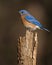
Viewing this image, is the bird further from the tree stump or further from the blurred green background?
the blurred green background

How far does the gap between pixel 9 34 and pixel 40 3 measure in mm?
697

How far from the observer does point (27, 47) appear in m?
4.88

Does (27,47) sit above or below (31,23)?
below

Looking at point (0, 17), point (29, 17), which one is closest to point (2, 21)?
point (0, 17)

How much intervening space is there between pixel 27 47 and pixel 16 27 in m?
2.20

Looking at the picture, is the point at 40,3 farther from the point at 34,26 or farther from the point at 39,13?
the point at 34,26

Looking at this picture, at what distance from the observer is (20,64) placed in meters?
4.91

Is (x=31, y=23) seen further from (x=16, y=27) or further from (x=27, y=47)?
(x=16, y=27)

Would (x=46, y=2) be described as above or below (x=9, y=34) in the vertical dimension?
above

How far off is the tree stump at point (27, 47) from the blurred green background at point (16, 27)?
6.62ft

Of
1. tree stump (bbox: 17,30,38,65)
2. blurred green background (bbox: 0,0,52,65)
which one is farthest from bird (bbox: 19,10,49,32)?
blurred green background (bbox: 0,0,52,65)

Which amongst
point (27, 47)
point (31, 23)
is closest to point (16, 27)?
point (31, 23)

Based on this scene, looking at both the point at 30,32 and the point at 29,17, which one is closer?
the point at 30,32

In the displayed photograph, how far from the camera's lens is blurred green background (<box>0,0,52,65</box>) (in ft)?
22.9
